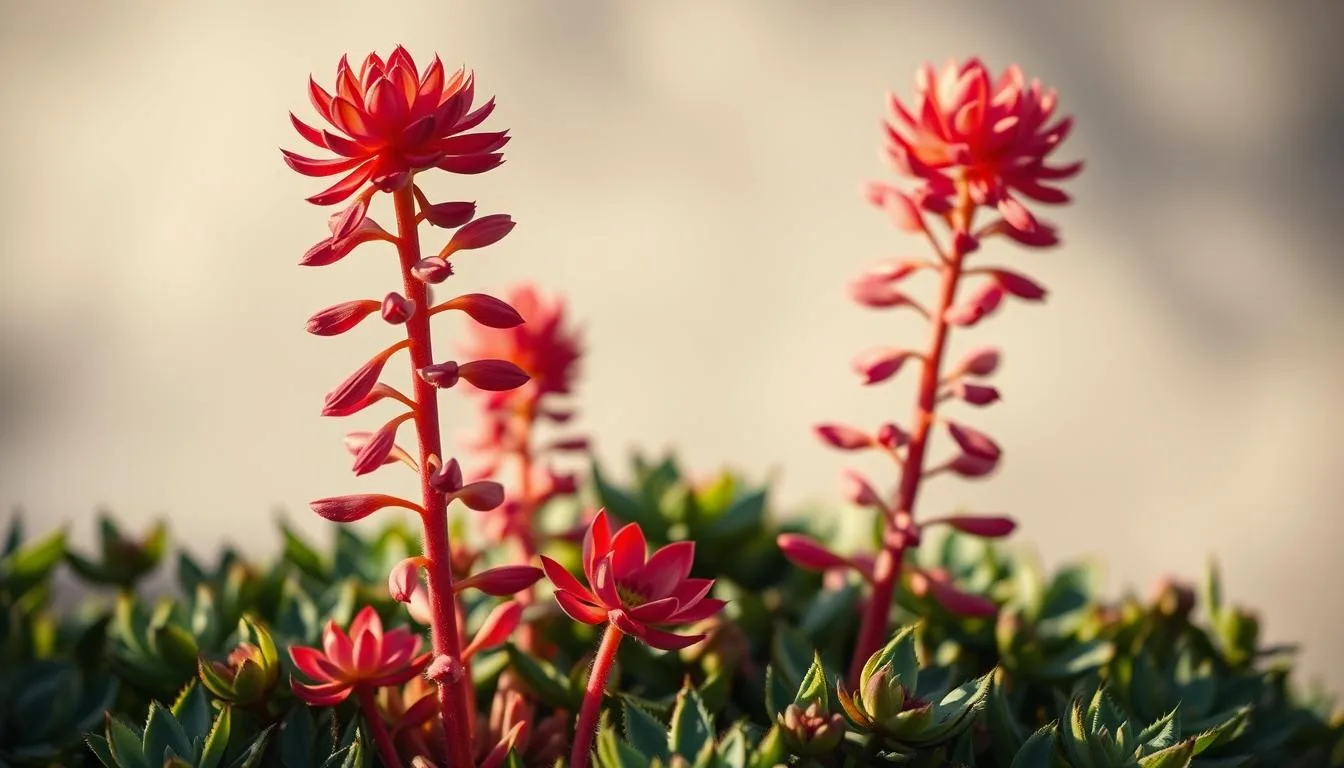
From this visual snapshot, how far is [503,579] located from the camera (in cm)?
69

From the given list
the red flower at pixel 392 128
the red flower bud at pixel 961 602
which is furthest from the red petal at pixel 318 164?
the red flower bud at pixel 961 602

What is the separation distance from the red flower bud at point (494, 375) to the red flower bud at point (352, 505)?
0.07m

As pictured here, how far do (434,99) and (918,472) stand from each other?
379 millimetres

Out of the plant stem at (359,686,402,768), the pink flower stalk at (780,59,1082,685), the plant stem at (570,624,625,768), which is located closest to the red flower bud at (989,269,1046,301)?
the pink flower stalk at (780,59,1082,685)

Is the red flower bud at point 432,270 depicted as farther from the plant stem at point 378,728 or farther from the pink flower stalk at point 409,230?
the plant stem at point 378,728

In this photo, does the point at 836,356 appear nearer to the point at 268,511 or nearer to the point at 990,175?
the point at 268,511

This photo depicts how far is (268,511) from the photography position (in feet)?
9.44

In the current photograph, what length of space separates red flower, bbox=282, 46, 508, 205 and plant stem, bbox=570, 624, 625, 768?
255 millimetres

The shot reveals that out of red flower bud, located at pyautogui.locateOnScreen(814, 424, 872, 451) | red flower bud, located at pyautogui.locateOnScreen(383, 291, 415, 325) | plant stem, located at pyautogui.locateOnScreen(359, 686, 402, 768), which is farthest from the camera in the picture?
red flower bud, located at pyautogui.locateOnScreen(814, 424, 872, 451)

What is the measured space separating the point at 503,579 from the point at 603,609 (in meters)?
0.06

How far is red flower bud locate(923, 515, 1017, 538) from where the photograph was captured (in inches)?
32.3

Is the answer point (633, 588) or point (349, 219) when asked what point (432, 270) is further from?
point (633, 588)

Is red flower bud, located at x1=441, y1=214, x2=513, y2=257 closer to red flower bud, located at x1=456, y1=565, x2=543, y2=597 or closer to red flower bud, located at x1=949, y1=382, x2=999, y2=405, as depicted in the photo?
red flower bud, located at x1=456, y1=565, x2=543, y2=597

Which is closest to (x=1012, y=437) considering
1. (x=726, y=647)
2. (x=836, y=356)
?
(x=836, y=356)
